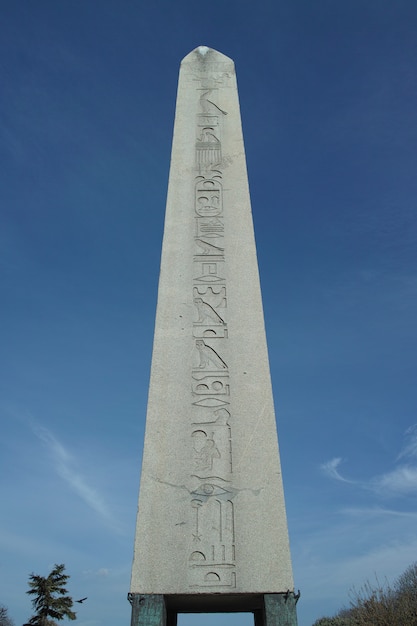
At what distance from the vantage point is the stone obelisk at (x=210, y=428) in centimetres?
406

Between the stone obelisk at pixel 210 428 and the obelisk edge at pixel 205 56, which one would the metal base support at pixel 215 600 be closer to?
the stone obelisk at pixel 210 428

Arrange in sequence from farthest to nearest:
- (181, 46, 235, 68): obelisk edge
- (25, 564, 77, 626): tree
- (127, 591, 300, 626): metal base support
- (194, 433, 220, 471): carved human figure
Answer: (25, 564, 77, 626): tree
(181, 46, 235, 68): obelisk edge
(194, 433, 220, 471): carved human figure
(127, 591, 300, 626): metal base support

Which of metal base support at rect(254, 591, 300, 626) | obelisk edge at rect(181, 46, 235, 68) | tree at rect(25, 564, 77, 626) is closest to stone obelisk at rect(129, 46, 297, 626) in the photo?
metal base support at rect(254, 591, 300, 626)

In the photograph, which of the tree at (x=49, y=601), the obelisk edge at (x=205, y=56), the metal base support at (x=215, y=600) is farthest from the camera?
the tree at (x=49, y=601)

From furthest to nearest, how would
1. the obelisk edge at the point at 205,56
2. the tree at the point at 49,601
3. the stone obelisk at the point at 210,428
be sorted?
the tree at the point at 49,601 → the obelisk edge at the point at 205,56 → the stone obelisk at the point at 210,428

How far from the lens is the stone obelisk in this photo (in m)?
4.06

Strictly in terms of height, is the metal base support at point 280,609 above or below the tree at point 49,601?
below

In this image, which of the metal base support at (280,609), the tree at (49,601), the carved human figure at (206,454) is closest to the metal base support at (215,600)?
the metal base support at (280,609)

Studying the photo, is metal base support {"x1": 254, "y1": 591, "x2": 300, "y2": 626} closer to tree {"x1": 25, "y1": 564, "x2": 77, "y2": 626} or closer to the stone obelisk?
the stone obelisk

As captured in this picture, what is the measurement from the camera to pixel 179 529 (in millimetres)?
4211

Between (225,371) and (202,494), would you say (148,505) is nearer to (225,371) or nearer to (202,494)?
(202,494)

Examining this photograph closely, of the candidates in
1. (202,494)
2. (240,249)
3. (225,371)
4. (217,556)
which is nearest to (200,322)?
(225,371)

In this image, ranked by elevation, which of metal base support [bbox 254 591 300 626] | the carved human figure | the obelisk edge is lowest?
metal base support [bbox 254 591 300 626]

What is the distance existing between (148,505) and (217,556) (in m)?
0.62
